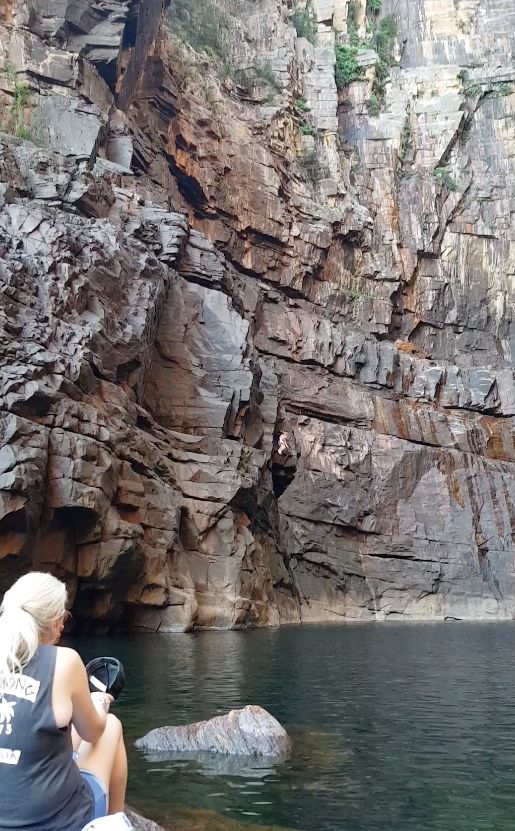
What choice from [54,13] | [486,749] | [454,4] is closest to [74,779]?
[486,749]

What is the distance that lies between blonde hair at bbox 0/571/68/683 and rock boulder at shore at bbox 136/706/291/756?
7.20m

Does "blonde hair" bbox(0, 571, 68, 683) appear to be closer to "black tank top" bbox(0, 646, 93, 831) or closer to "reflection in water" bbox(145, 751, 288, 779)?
"black tank top" bbox(0, 646, 93, 831)

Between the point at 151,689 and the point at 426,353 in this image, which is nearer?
the point at 151,689

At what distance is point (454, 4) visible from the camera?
217 feet

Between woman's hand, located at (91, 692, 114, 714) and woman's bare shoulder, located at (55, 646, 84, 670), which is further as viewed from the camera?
woman's hand, located at (91, 692, 114, 714)

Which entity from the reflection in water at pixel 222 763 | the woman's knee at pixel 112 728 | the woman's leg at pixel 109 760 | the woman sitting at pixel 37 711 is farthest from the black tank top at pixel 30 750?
the reflection in water at pixel 222 763

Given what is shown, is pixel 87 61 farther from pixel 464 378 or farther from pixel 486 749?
pixel 486 749

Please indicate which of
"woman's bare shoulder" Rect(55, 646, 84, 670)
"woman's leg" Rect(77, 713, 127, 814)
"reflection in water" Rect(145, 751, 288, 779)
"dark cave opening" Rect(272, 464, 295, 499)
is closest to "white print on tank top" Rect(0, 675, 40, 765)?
"woman's bare shoulder" Rect(55, 646, 84, 670)

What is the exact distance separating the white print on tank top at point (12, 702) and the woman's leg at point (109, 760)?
77cm

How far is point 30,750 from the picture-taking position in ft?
12.3

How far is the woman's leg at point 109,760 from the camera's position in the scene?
175 inches

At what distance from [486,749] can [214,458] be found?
2431 centimetres

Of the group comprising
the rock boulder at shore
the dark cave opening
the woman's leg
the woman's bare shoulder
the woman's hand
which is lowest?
the rock boulder at shore

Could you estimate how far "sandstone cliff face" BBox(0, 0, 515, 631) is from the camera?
93.6 ft
